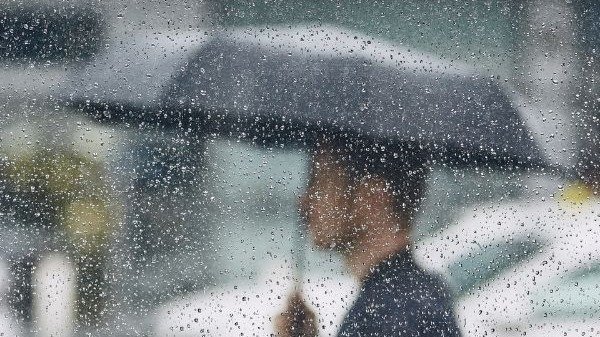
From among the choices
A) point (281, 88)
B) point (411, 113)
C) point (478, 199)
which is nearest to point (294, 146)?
point (281, 88)

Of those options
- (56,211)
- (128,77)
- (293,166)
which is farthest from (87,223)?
(293,166)

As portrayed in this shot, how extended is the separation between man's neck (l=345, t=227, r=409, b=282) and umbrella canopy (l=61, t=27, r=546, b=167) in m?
0.16

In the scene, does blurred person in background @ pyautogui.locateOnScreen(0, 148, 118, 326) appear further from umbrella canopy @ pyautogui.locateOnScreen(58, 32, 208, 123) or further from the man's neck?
the man's neck

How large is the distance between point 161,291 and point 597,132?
81 centimetres

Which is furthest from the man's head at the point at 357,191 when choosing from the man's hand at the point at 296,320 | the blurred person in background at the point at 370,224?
the man's hand at the point at 296,320

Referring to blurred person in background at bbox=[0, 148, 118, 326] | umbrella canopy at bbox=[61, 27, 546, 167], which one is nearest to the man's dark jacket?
umbrella canopy at bbox=[61, 27, 546, 167]

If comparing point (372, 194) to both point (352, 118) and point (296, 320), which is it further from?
point (296, 320)

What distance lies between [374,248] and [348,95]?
0.27m

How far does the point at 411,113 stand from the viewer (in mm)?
1134

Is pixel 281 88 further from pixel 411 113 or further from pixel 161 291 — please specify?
pixel 161 291

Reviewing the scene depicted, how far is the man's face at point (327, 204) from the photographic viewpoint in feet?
3.70

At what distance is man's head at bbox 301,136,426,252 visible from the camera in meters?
1.13

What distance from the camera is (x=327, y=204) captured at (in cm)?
113

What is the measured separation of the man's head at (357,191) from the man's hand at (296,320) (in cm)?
11
